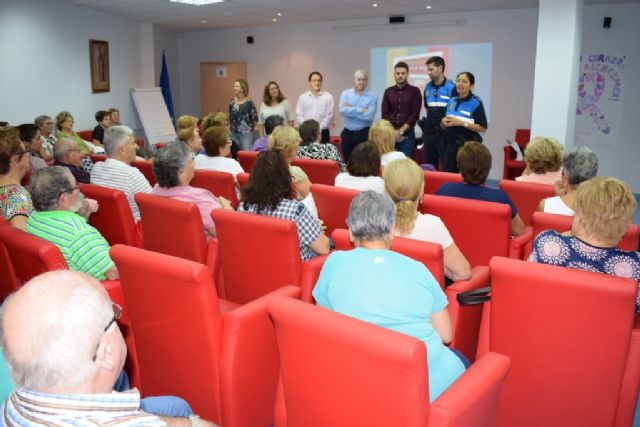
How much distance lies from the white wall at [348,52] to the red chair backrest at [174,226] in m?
8.42

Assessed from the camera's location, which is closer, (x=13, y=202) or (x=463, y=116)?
(x=13, y=202)

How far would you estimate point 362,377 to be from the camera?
1623 millimetres

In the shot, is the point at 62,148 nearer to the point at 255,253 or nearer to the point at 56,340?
the point at 255,253

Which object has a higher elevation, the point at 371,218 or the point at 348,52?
the point at 348,52

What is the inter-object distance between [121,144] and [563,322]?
11.7 feet

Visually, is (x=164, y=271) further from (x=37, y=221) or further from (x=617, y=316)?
(x=617, y=316)

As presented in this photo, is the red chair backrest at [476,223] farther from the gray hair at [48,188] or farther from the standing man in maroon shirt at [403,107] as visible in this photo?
the standing man in maroon shirt at [403,107]

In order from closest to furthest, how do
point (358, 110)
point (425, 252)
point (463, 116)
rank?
point (425, 252) → point (463, 116) → point (358, 110)

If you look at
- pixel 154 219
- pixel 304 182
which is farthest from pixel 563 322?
pixel 304 182

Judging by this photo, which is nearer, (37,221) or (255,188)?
(37,221)

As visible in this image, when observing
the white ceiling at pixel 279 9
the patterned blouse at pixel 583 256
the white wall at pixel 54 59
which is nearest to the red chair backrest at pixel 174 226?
the patterned blouse at pixel 583 256

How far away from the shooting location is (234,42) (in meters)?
13.6

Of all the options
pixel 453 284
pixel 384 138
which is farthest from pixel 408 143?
pixel 453 284

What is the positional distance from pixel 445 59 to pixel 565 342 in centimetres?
936
